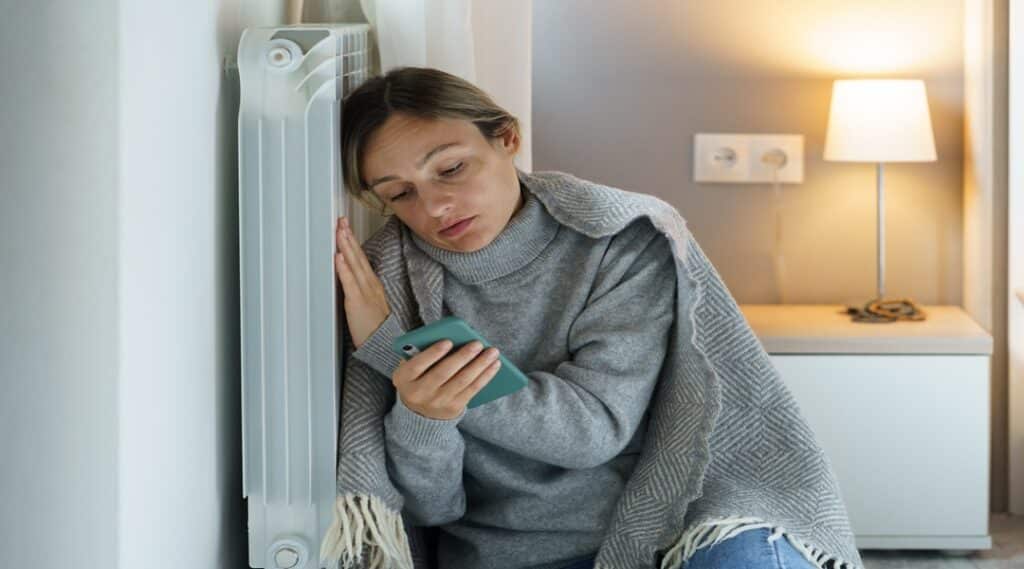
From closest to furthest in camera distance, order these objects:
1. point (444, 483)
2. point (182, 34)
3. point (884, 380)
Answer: point (182, 34) → point (444, 483) → point (884, 380)

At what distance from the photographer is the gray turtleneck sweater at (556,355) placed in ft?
4.47

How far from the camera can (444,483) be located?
1342mm

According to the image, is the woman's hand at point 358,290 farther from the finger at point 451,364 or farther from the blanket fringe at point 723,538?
the blanket fringe at point 723,538

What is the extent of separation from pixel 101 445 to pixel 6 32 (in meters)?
0.28

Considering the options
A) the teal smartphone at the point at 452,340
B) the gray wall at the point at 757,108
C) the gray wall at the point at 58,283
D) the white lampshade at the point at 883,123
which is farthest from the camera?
the gray wall at the point at 757,108

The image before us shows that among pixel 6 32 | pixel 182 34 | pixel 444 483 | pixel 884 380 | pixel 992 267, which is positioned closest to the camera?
pixel 6 32

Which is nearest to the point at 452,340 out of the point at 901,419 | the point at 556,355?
the point at 556,355

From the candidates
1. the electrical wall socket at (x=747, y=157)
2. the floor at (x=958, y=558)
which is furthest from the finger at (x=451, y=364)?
the electrical wall socket at (x=747, y=157)

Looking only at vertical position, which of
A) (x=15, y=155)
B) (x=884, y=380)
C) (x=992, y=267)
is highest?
(x=15, y=155)

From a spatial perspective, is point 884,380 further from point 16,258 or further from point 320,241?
point 16,258

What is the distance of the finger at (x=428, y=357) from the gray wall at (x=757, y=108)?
1.70 meters

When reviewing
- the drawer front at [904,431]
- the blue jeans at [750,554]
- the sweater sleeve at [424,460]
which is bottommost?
the drawer front at [904,431]

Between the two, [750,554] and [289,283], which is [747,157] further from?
[289,283]

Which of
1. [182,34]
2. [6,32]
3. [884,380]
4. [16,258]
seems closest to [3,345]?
[16,258]
